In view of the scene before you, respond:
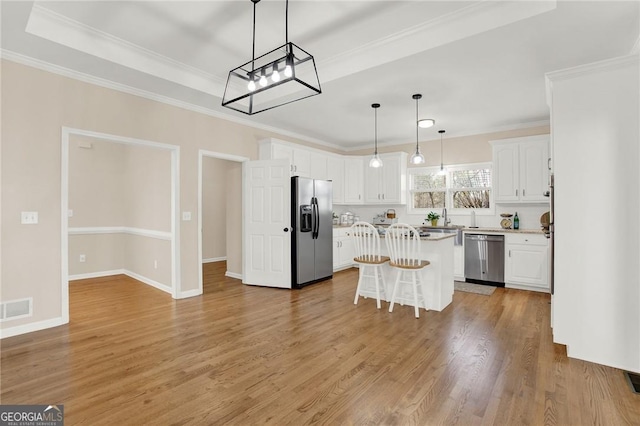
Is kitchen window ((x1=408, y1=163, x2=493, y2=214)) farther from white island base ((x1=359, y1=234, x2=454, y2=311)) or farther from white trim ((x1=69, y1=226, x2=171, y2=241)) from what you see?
white trim ((x1=69, y1=226, x2=171, y2=241))

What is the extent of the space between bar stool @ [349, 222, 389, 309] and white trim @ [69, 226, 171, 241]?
2965 millimetres

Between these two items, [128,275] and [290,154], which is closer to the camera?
[290,154]

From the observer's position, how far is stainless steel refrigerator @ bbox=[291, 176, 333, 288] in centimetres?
511

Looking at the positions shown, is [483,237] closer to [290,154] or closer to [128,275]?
[290,154]

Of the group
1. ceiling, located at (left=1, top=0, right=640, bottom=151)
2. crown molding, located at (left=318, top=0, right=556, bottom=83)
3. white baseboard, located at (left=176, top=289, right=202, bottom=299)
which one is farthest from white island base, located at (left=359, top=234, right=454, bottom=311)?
white baseboard, located at (left=176, top=289, right=202, bottom=299)

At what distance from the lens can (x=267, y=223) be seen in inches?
205

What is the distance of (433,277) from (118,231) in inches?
226

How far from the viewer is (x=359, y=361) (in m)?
2.64

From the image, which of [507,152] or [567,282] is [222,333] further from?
[507,152]

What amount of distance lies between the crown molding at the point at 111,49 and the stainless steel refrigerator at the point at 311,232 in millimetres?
2015

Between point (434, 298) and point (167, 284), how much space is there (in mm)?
3846

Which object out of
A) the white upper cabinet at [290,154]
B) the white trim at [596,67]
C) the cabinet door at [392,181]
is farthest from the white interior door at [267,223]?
the white trim at [596,67]

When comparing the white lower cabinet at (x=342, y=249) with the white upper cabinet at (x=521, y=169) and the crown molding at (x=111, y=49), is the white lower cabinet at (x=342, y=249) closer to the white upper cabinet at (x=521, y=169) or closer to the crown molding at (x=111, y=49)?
the white upper cabinet at (x=521, y=169)

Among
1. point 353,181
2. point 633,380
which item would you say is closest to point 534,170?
point 353,181
